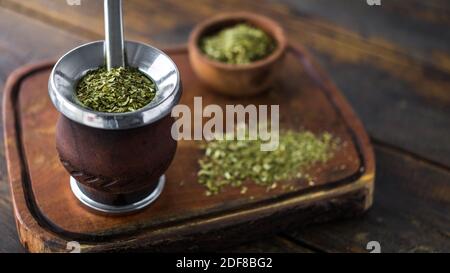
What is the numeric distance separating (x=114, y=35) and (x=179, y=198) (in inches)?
10.7

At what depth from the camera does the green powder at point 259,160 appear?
3.66 ft

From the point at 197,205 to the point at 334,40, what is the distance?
601 millimetres

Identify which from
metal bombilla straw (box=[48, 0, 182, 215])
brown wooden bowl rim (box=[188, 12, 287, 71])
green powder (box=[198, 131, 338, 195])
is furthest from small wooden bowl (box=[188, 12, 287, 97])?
metal bombilla straw (box=[48, 0, 182, 215])

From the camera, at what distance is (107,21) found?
3.11ft

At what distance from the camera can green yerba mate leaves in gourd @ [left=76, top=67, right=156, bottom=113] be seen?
949 millimetres

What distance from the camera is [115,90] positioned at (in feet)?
3.16

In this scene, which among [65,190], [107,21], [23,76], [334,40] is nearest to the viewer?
[107,21]

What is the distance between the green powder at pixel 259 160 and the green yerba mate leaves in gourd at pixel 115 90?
201 millimetres

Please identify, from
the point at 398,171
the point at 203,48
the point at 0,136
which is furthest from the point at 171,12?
the point at 398,171

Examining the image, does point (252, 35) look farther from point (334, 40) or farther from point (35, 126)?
point (35, 126)

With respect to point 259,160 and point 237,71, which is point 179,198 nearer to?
point 259,160

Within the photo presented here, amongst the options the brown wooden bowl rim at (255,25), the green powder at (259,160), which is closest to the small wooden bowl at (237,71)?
the brown wooden bowl rim at (255,25)

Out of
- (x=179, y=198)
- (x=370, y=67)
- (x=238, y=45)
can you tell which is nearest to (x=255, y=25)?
(x=238, y=45)

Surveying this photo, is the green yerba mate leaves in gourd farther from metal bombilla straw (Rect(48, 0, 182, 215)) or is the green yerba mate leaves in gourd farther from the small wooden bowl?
the small wooden bowl
